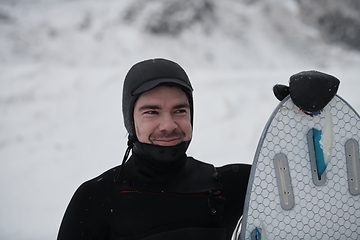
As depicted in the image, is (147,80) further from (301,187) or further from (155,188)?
(301,187)

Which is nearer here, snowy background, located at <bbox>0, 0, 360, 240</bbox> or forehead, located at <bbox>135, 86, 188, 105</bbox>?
forehead, located at <bbox>135, 86, 188, 105</bbox>

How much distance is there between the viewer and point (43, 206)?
3.61m

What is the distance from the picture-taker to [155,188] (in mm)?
1448

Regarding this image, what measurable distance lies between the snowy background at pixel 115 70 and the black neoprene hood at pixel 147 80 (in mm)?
2203

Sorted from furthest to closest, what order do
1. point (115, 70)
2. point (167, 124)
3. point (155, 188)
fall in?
point (115, 70) < point (155, 188) < point (167, 124)

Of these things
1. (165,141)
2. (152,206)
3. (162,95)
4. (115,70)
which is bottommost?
(152,206)

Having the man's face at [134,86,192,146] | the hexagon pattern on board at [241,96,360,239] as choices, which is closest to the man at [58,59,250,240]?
the man's face at [134,86,192,146]

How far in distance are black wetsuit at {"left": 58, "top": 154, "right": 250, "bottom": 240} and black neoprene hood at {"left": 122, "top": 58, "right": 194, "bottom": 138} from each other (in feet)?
0.75

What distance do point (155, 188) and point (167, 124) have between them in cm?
31

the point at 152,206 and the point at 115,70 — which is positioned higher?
the point at 115,70

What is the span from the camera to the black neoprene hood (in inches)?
55.7

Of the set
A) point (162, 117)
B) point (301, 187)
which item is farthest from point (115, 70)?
point (301, 187)

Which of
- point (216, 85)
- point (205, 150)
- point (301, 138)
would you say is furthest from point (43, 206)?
point (216, 85)

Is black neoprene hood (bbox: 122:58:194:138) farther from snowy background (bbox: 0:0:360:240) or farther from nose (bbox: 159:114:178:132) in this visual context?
snowy background (bbox: 0:0:360:240)
